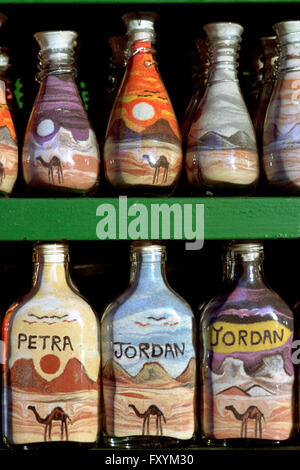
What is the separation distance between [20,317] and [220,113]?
1.25ft

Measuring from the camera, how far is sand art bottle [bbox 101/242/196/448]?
0.80 meters

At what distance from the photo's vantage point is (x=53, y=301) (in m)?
0.80

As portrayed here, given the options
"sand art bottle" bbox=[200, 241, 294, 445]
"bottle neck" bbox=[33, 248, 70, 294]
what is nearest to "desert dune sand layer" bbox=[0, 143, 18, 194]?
"bottle neck" bbox=[33, 248, 70, 294]

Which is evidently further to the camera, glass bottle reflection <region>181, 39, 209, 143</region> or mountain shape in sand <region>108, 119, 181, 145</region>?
glass bottle reflection <region>181, 39, 209, 143</region>

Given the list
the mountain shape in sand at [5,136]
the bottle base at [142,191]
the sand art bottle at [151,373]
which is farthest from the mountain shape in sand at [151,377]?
the mountain shape in sand at [5,136]

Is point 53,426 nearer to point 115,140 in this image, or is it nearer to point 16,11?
point 115,140

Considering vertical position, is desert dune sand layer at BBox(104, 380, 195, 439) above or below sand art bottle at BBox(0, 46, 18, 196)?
below

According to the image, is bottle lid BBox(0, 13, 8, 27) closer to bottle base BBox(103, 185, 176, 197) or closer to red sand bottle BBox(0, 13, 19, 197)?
red sand bottle BBox(0, 13, 19, 197)

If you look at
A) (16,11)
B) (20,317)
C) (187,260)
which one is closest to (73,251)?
(187,260)

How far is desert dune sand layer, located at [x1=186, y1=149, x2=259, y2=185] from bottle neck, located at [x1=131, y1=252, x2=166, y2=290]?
4.7 inches

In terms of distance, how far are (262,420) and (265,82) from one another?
50 centimetres

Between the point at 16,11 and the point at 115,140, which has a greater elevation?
the point at 16,11

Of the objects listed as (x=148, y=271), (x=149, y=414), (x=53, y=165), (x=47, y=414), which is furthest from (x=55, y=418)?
(x=53, y=165)

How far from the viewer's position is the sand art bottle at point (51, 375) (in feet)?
2.58
